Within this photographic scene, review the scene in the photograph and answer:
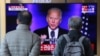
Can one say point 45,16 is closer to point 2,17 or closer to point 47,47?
point 47,47

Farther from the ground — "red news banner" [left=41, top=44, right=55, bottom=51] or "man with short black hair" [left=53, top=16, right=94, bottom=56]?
"man with short black hair" [left=53, top=16, right=94, bottom=56]

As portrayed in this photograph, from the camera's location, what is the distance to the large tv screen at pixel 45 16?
597 centimetres

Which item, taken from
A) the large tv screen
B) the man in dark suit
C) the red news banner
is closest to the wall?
the large tv screen

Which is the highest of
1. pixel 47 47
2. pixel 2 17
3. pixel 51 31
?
pixel 2 17

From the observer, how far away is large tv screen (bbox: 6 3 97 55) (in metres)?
5.97

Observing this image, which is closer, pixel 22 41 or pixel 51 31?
pixel 22 41

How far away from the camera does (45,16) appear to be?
604cm

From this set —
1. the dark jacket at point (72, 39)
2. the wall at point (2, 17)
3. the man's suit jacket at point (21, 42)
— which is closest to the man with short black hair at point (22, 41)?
the man's suit jacket at point (21, 42)

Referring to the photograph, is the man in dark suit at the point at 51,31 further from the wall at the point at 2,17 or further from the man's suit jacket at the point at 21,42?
the man's suit jacket at the point at 21,42

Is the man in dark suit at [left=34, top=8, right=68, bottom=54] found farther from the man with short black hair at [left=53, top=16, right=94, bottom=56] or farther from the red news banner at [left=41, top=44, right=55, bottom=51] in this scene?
the man with short black hair at [left=53, top=16, right=94, bottom=56]

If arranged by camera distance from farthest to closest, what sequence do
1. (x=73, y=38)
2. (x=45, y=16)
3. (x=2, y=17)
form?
(x=2, y=17) < (x=45, y=16) < (x=73, y=38)

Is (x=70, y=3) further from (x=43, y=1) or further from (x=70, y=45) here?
(x=70, y=45)

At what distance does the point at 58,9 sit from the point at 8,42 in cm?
186

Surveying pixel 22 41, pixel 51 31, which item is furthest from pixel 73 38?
pixel 51 31
